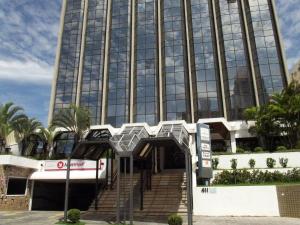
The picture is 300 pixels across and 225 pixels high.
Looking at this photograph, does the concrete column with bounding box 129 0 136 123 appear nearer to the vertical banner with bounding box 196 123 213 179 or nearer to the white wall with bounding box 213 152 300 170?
the white wall with bounding box 213 152 300 170

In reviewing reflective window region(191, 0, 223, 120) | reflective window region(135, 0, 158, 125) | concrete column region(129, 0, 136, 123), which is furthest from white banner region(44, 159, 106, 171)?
reflective window region(191, 0, 223, 120)

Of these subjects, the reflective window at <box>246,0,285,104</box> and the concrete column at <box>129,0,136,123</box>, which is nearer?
the reflective window at <box>246,0,285,104</box>

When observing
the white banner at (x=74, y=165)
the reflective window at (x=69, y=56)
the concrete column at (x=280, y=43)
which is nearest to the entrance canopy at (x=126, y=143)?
the white banner at (x=74, y=165)

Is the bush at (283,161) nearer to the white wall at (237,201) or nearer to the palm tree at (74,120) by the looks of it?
the white wall at (237,201)

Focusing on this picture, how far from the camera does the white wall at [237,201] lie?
2391 centimetres

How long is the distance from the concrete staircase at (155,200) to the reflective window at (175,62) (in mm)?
17040

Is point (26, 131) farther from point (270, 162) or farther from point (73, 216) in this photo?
point (270, 162)

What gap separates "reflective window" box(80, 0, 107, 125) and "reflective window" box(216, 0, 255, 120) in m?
21.4

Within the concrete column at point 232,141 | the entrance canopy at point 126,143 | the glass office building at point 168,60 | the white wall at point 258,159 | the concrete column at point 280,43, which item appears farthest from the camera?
the glass office building at point 168,60

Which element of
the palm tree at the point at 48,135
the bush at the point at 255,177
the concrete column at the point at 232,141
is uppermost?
the palm tree at the point at 48,135

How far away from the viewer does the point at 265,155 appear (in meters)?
32.1

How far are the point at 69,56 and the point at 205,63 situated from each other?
82.2 ft

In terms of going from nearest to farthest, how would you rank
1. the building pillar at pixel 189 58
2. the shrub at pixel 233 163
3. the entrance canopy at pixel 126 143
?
the entrance canopy at pixel 126 143, the shrub at pixel 233 163, the building pillar at pixel 189 58

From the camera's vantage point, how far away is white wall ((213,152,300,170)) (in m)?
31.2
